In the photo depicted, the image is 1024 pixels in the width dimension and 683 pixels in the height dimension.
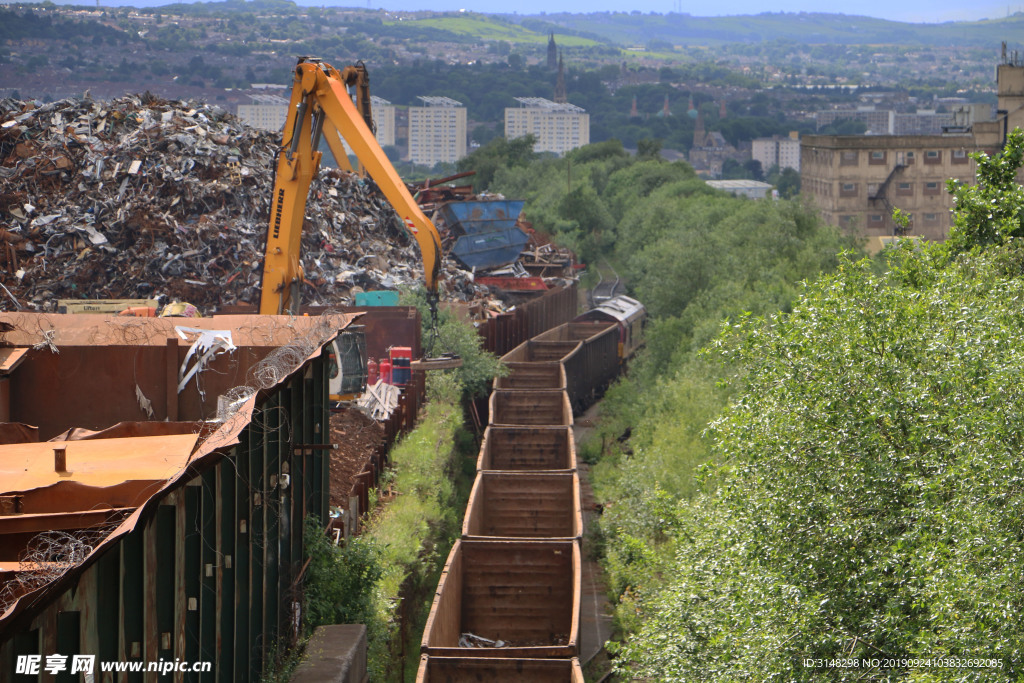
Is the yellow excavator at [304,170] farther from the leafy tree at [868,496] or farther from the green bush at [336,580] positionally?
Answer: the leafy tree at [868,496]

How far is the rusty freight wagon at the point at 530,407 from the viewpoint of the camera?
2623cm

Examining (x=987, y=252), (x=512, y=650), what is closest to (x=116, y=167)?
(x=512, y=650)

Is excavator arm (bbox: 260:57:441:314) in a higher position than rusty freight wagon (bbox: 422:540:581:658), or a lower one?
higher

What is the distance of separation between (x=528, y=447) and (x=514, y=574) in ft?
23.7

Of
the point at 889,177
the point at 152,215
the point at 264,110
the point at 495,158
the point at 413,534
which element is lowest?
the point at 413,534

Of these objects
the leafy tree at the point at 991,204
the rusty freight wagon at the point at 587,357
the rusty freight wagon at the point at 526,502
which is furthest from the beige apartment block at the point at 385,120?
the leafy tree at the point at 991,204

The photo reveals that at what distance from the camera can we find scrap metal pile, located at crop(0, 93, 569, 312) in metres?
27.0

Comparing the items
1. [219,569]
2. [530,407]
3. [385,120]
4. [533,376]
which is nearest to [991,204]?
[219,569]

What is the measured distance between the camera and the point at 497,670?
12.3 meters

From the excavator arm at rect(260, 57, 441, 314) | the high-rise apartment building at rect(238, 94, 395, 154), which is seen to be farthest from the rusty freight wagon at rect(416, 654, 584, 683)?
the high-rise apartment building at rect(238, 94, 395, 154)

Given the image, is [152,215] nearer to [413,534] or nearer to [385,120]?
[413,534]

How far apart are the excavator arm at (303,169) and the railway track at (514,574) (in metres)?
4.71

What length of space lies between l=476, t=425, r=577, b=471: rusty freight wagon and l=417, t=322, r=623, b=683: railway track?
0.02 metres

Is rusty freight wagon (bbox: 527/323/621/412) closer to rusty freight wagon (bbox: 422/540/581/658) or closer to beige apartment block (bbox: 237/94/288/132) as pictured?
rusty freight wagon (bbox: 422/540/581/658)
